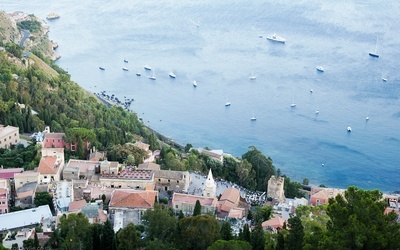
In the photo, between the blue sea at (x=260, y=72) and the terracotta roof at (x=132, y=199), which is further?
the blue sea at (x=260, y=72)

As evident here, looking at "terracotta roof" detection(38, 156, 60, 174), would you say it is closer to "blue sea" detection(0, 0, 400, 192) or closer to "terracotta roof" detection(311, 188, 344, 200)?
"terracotta roof" detection(311, 188, 344, 200)

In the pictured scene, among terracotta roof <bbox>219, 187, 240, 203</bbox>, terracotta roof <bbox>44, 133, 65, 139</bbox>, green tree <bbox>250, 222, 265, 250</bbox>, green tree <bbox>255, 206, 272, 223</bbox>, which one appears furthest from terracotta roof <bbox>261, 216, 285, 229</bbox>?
terracotta roof <bbox>44, 133, 65, 139</bbox>

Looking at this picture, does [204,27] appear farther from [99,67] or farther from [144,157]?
[144,157]

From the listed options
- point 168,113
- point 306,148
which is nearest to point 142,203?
point 306,148

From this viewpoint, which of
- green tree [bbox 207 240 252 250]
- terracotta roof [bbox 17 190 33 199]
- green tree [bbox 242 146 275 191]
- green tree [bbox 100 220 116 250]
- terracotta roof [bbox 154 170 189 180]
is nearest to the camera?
green tree [bbox 207 240 252 250]

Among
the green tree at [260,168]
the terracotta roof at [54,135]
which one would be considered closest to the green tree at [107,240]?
the terracotta roof at [54,135]

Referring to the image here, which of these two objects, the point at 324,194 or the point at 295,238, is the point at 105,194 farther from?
the point at 324,194

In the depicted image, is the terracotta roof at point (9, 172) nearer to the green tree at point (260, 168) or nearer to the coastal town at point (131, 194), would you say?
the coastal town at point (131, 194)
